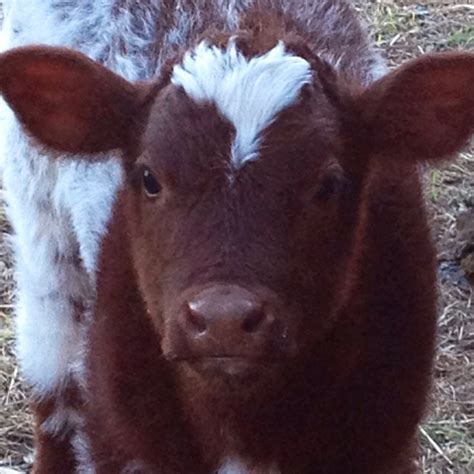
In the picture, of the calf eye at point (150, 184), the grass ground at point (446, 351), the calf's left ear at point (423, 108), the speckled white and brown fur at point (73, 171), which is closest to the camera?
the calf eye at point (150, 184)

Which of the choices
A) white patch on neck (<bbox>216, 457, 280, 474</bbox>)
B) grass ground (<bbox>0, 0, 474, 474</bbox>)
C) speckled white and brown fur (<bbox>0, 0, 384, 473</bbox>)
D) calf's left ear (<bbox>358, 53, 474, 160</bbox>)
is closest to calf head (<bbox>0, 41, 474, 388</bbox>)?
calf's left ear (<bbox>358, 53, 474, 160</bbox>)

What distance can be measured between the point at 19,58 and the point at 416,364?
4.13 feet

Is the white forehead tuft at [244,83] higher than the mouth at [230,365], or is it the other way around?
the white forehead tuft at [244,83]

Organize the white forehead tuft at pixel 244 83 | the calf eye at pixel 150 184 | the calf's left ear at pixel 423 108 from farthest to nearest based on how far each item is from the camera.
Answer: the calf's left ear at pixel 423 108, the calf eye at pixel 150 184, the white forehead tuft at pixel 244 83

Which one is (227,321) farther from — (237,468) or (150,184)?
(237,468)

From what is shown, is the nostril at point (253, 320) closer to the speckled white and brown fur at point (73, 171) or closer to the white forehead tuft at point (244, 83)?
the white forehead tuft at point (244, 83)

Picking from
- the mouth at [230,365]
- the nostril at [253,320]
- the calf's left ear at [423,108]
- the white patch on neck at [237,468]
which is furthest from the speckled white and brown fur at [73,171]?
the nostril at [253,320]

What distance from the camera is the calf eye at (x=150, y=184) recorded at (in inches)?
152

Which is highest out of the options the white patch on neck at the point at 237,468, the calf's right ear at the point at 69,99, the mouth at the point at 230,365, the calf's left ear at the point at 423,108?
the calf's left ear at the point at 423,108

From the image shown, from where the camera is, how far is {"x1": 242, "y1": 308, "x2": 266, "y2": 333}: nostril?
3.47 m

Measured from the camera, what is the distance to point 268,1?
4758 millimetres

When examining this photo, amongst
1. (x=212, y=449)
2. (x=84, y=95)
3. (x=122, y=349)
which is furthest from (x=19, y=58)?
(x=212, y=449)

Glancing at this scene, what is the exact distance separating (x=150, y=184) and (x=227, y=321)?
55cm

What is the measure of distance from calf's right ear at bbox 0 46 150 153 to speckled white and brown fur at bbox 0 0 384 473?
35 centimetres
